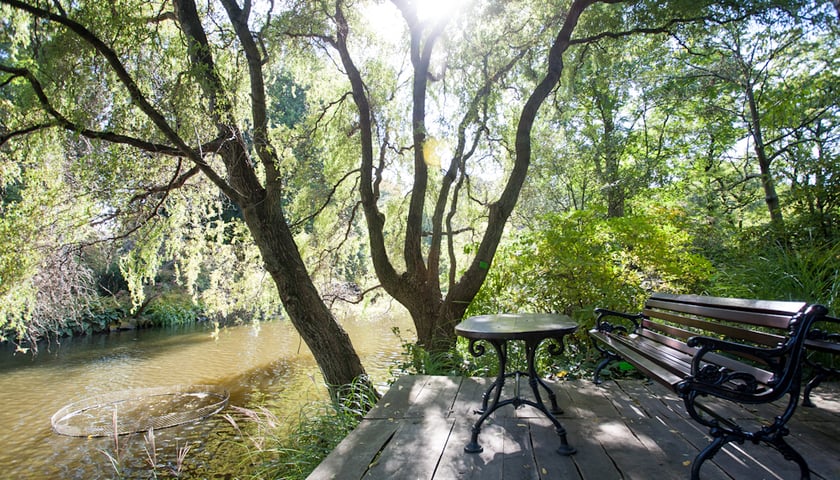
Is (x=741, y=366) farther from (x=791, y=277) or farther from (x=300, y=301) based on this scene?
(x=300, y=301)

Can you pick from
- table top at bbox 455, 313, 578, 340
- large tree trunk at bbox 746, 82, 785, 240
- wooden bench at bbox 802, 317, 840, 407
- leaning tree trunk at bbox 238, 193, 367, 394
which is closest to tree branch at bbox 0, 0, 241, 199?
leaning tree trunk at bbox 238, 193, 367, 394

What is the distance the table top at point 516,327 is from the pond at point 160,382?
1482 millimetres

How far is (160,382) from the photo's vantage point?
916 centimetres

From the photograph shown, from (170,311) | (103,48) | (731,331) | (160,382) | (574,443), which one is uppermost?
(103,48)

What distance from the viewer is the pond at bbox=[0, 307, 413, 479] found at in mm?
5570

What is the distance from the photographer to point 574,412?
2.74m

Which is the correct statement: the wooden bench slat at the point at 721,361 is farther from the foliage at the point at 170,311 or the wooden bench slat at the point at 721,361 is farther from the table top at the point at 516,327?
the foliage at the point at 170,311

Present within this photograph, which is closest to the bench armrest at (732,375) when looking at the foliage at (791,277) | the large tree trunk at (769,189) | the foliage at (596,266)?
the foliage at (791,277)

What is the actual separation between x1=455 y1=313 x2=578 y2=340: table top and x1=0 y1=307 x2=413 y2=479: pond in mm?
1482

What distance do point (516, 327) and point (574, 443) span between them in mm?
638

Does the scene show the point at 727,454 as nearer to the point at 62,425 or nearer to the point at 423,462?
the point at 423,462

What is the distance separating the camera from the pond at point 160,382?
18.3 feet

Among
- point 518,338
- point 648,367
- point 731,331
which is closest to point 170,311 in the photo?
point 518,338

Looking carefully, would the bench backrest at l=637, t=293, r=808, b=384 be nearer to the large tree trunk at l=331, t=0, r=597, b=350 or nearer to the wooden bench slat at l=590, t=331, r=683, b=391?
the wooden bench slat at l=590, t=331, r=683, b=391
